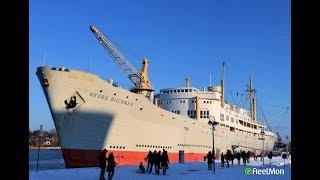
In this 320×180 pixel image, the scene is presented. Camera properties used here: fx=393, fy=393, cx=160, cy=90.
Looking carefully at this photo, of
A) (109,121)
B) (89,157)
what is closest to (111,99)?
(109,121)

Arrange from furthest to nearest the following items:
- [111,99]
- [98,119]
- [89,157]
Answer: [111,99] → [98,119] → [89,157]

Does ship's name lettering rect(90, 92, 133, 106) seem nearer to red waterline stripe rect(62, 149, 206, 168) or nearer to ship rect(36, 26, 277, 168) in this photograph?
ship rect(36, 26, 277, 168)

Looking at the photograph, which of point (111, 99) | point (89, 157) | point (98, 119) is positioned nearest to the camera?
point (89, 157)

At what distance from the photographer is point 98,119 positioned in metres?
35.8

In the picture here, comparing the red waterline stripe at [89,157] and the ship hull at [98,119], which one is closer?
the red waterline stripe at [89,157]

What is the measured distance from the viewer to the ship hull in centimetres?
3438

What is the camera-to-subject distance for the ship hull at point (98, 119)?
34.4m

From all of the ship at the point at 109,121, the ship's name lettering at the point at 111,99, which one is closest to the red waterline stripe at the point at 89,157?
the ship at the point at 109,121

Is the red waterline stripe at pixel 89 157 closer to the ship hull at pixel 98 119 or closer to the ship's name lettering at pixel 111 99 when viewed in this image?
the ship hull at pixel 98 119

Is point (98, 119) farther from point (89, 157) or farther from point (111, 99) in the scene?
point (89, 157)

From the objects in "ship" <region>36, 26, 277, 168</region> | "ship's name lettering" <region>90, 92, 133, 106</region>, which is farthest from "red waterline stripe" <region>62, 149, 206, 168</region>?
"ship's name lettering" <region>90, 92, 133, 106</region>

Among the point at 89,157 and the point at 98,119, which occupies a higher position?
the point at 98,119

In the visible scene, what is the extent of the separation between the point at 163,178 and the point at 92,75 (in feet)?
63.6
